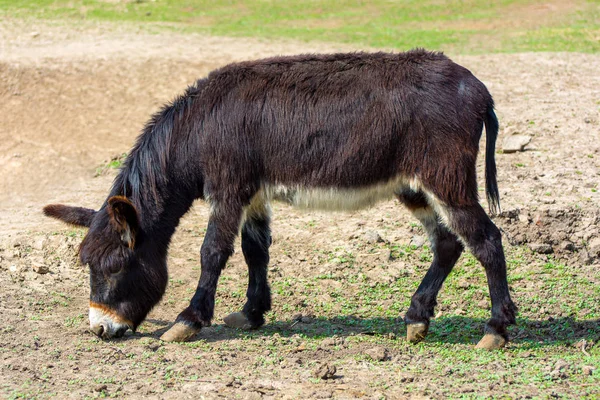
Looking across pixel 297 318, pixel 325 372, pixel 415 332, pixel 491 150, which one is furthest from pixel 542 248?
pixel 325 372

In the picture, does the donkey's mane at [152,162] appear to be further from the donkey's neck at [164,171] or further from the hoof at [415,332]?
the hoof at [415,332]

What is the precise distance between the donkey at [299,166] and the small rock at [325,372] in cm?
103

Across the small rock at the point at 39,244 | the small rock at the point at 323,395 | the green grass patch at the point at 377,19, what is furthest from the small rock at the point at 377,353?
the green grass patch at the point at 377,19

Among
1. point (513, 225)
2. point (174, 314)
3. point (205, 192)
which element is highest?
point (205, 192)

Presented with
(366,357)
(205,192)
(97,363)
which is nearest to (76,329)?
(97,363)

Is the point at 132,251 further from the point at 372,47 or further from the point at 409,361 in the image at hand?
the point at 372,47

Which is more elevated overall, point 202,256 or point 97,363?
point 202,256

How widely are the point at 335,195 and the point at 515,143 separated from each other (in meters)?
4.27

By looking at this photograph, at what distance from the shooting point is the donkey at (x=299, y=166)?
17.9 feet

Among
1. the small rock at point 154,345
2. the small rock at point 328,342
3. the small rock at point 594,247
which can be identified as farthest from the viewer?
the small rock at point 594,247

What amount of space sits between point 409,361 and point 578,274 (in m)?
2.24

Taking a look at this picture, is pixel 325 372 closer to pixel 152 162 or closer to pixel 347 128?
pixel 347 128

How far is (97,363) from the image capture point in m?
5.25

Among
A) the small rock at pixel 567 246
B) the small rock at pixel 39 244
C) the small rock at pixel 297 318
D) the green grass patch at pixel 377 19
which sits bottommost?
the small rock at pixel 297 318
